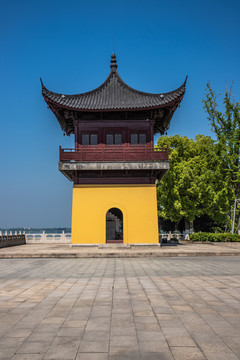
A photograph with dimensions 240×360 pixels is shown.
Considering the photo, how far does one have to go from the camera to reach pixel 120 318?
4.74m

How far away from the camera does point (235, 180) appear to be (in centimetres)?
2462

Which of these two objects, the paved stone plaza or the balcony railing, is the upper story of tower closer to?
the balcony railing

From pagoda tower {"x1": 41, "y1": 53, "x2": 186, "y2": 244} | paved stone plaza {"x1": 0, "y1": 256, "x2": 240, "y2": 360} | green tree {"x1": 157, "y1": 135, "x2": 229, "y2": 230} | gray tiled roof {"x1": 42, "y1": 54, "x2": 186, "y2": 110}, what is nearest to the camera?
paved stone plaza {"x1": 0, "y1": 256, "x2": 240, "y2": 360}

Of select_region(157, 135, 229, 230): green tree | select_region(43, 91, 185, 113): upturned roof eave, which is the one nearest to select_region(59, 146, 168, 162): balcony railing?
select_region(43, 91, 185, 113): upturned roof eave

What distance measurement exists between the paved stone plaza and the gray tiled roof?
1309 centimetres

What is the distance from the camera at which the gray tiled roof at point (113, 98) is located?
19016 mm

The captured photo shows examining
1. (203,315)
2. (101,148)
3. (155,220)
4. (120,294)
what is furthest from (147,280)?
(101,148)

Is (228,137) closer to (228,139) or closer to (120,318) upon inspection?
(228,139)

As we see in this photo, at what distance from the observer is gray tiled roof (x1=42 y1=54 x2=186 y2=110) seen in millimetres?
19016

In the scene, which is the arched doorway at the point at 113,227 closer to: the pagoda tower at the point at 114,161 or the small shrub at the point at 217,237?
the pagoda tower at the point at 114,161

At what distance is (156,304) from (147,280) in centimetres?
266

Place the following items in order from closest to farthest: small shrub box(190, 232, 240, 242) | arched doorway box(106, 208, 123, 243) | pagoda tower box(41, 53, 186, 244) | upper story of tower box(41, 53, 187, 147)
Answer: pagoda tower box(41, 53, 186, 244)
upper story of tower box(41, 53, 187, 147)
small shrub box(190, 232, 240, 242)
arched doorway box(106, 208, 123, 243)

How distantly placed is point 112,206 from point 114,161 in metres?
2.87

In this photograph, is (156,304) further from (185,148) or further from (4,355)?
(185,148)
